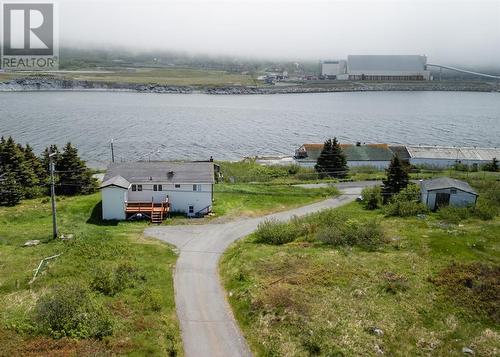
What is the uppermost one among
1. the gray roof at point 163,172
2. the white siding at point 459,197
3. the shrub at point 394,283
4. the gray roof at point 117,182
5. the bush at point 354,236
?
the gray roof at point 163,172

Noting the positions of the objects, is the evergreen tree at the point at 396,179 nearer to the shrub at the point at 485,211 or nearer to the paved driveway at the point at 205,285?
the paved driveway at the point at 205,285

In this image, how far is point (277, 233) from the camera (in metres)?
33.5

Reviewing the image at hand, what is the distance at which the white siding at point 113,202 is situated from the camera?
125 ft

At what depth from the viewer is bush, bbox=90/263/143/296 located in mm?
25000

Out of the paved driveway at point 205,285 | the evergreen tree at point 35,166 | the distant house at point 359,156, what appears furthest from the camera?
the distant house at point 359,156

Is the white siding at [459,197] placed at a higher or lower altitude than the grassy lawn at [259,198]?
higher

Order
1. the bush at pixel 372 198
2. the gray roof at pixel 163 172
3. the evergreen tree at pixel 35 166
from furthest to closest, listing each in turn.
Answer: the evergreen tree at pixel 35 166 < the bush at pixel 372 198 < the gray roof at pixel 163 172

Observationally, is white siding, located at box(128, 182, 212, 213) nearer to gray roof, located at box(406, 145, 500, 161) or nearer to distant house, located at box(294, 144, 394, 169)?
distant house, located at box(294, 144, 394, 169)

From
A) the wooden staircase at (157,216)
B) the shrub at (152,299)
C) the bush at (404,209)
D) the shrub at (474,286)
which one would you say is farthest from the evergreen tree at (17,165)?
the shrub at (474,286)

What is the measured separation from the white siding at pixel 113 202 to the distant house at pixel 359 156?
1168 inches

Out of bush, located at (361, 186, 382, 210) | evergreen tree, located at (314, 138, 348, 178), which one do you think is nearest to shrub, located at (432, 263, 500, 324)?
bush, located at (361, 186, 382, 210)

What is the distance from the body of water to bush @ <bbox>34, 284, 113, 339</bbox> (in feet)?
171

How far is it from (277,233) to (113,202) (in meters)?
13.1

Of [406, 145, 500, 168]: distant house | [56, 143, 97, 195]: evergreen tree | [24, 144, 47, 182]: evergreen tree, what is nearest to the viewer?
[56, 143, 97, 195]: evergreen tree
